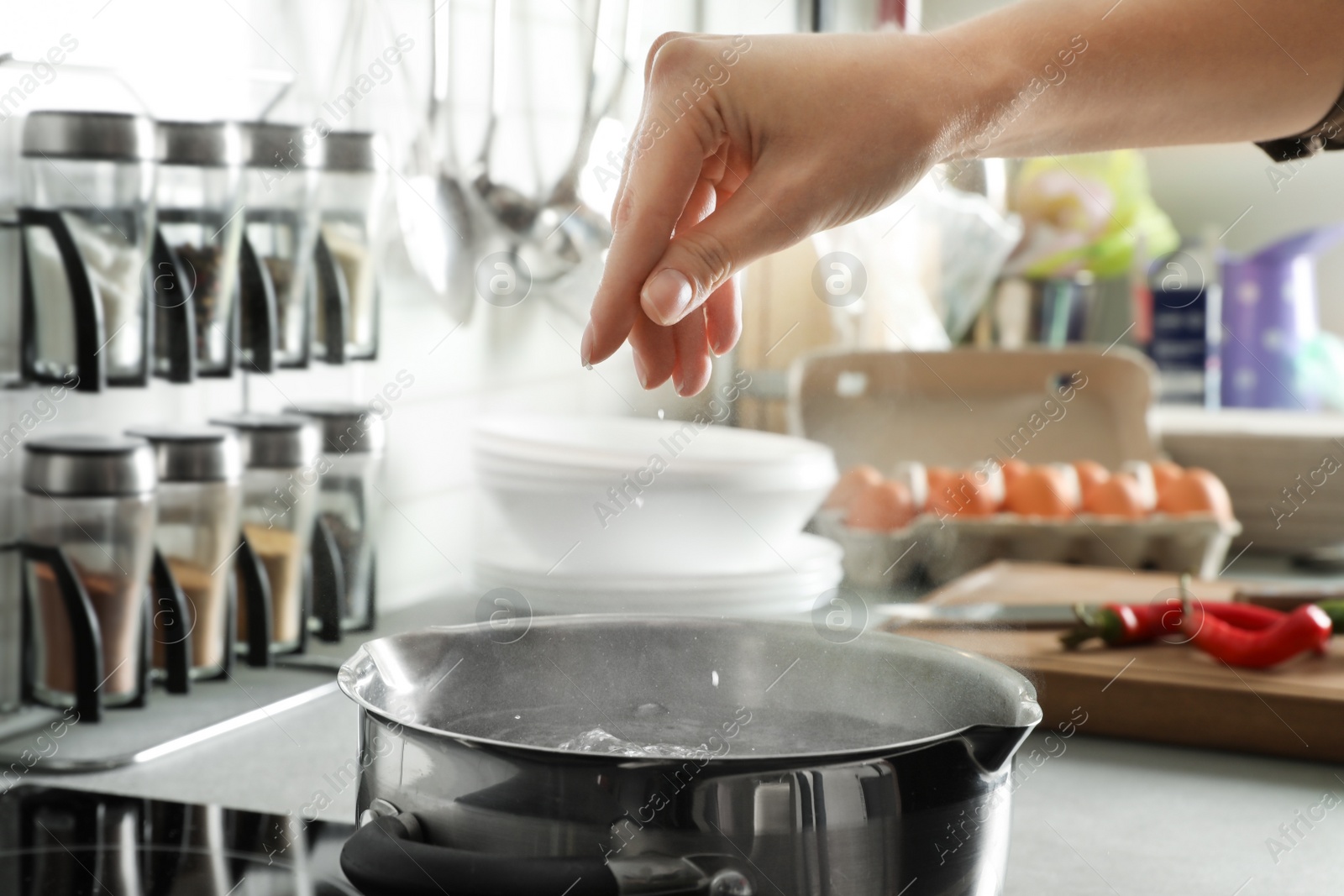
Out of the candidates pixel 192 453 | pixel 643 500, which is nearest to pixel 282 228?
pixel 192 453

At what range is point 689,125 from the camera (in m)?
0.44

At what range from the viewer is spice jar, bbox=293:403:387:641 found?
0.74 meters

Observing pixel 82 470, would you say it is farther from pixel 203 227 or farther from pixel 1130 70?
pixel 1130 70

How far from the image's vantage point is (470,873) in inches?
13.0

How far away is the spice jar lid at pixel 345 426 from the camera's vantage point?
75 cm

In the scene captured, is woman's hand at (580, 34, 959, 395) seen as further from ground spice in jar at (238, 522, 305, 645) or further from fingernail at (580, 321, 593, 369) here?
ground spice in jar at (238, 522, 305, 645)

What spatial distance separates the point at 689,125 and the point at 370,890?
258mm

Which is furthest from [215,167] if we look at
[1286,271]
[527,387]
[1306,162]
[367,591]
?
[1306,162]

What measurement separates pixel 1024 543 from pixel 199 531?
721mm

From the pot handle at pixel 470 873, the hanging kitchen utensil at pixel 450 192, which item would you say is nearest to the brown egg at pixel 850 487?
the hanging kitchen utensil at pixel 450 192

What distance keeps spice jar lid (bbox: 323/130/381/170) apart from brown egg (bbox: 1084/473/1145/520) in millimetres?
734

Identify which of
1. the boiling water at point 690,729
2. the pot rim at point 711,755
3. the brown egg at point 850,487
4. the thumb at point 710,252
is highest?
the thumb at point 710,252

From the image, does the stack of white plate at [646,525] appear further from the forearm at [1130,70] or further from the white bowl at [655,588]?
the forearm at [1130,70]

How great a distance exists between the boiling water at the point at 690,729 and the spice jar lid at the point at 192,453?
0.27 m
